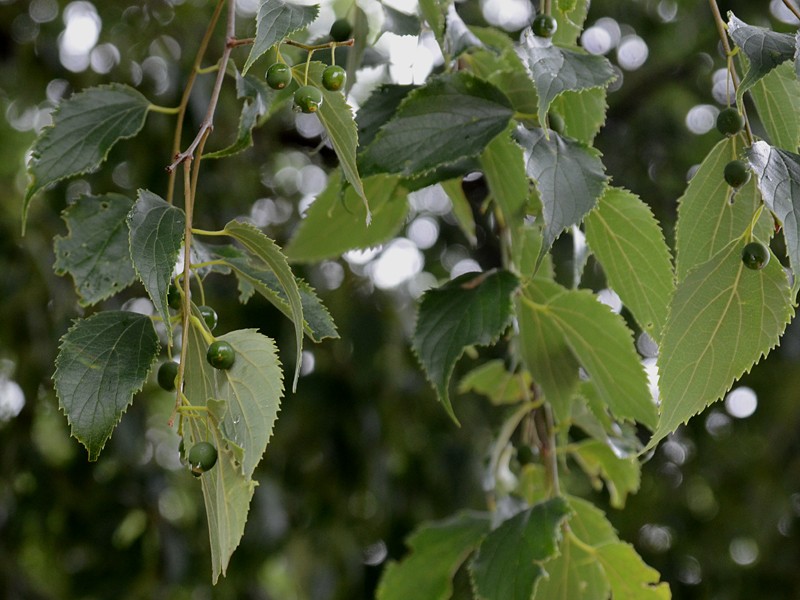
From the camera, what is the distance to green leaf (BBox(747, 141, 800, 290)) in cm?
50

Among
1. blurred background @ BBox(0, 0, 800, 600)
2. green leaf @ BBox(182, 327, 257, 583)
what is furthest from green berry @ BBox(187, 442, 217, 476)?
blurred background @ BBox(0, 0, 800, 600)

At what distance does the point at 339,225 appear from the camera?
884 mm

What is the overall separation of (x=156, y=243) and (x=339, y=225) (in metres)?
0.38

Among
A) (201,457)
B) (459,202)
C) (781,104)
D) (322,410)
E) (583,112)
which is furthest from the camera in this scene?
(322,410)

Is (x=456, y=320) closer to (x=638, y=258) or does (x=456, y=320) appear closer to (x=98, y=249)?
(x=638, y=258)

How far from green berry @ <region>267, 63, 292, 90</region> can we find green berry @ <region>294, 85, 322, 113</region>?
0.02 metres

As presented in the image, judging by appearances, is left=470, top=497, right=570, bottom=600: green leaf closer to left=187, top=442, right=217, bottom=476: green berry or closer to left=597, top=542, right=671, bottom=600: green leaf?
left=597, top=542, right=671, bottom=600: green leaf

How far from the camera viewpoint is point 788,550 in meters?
2.36

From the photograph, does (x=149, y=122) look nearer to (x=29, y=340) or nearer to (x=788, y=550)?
(x=29, y=340)

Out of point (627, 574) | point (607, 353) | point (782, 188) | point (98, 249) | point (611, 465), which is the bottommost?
point (611, 465)

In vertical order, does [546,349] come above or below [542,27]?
below

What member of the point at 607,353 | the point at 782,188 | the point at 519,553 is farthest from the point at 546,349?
the point at 782,188

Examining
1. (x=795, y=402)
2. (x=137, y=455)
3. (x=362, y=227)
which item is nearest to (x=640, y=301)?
(x=362, y=227)

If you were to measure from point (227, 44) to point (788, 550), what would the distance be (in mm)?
2192
